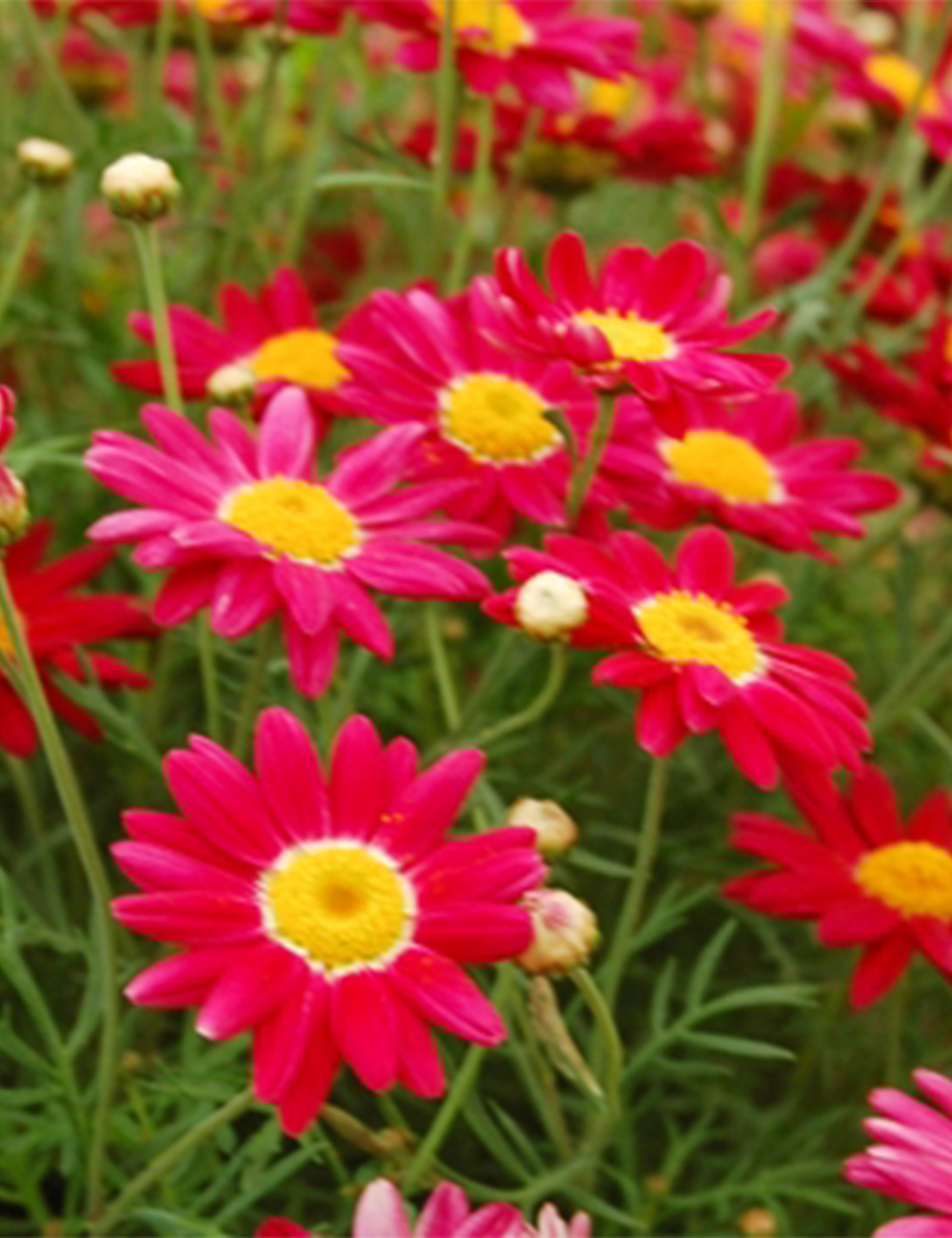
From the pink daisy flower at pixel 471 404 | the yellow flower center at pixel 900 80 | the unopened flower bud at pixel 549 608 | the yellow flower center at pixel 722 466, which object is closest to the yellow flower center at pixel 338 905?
the unopened flower bud at pixel 549 608

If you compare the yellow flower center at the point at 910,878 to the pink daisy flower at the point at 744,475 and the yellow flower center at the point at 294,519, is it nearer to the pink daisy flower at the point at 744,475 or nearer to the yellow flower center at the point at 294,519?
the pink daisy flower at the point at 744,475

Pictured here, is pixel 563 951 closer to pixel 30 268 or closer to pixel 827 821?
pixel 827 821

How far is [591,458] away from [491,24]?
1.06 feet

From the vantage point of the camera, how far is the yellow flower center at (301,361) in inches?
38.8

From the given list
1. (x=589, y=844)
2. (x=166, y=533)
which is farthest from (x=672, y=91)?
(x=166, y=533)

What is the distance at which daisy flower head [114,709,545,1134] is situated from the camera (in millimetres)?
631

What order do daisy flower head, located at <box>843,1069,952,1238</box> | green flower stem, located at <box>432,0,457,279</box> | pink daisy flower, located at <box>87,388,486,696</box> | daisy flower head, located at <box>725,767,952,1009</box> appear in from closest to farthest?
daisy flower head, located at <box>843,1069,952,1238</box> < pink daisy flower, located at <box>87,388,486,696</box> < daisy flower head, located at <box>725,767,952,1009</box> < green flower stem, located at <box>432,0,457,279</box>

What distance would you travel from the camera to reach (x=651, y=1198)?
0.89m

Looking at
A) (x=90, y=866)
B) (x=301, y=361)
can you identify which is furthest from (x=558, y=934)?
(x=301, y=361)

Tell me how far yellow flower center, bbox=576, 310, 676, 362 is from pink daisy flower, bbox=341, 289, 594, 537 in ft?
0.14

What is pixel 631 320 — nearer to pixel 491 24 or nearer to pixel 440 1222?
pixel 491 24

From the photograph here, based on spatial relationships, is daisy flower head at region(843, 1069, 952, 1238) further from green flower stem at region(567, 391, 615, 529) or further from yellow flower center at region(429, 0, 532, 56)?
yellow flower center at region(429, 0, 532, 56)

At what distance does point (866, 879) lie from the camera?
2.96ft

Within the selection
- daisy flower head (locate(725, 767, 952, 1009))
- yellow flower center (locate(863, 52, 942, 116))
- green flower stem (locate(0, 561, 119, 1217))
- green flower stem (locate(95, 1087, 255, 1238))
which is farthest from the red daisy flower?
yellow flower center (locate(863, 52, 942, 116))
